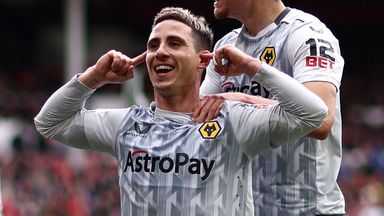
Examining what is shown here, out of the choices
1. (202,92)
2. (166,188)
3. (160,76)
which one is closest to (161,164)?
(166,188)

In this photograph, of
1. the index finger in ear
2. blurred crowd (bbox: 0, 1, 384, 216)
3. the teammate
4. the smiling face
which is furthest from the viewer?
blurred crowd (bbox: 0, 1, 384, 216)

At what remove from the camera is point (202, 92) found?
5.07 meters

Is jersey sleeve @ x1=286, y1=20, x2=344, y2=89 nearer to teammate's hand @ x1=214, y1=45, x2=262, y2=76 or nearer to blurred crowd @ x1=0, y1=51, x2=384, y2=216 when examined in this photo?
teammate's hand @ x1=214, y1=45, x2=262, y2=76

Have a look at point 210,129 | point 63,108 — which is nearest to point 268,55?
point 210,129

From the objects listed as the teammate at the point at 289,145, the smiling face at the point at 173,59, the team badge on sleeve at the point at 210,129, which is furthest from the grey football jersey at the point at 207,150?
the teammate at the point at 289,145

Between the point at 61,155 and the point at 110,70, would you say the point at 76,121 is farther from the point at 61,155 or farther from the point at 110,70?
the point at 61,155

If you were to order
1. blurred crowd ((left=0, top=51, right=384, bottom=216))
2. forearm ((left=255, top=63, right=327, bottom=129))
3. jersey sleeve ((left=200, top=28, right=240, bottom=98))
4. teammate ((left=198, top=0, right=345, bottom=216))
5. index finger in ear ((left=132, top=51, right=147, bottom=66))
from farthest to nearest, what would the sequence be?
blurred crowd ((left=0, top=51, right=384, bottom=216)), jersey sleeve ((left=200, top=28, right=240, bottom=98)), teammate ((left=198, top=0, right=345, bottom=216)), index finger in ear ((left=132, top=51, right=147, bottom=66)), forearm ((left=255, top=63, right=327, bottom=129))

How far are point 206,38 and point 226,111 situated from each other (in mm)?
407

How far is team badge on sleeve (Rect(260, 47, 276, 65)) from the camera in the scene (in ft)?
15.4

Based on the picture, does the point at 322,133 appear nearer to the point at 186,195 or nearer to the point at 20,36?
the point at 186,195

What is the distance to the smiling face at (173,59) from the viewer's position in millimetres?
4211

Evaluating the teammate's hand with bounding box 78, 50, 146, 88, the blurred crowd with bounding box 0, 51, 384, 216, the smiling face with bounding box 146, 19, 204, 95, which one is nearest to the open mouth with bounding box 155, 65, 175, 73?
the smiling face with bounding box 146, 19, 204, 95

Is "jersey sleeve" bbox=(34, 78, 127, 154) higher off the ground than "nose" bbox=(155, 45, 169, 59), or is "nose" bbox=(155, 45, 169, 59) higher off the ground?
"nose" bbox=(155, 45, 169, 59)

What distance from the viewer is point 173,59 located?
4215mm
